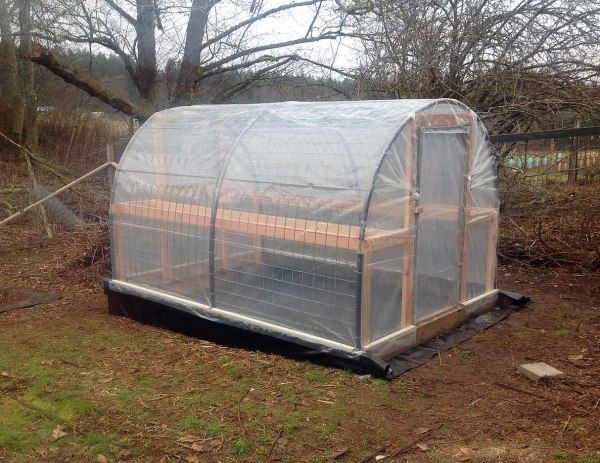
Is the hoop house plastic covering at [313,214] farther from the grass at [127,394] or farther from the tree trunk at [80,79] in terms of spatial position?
the tree trunk at [80,79]

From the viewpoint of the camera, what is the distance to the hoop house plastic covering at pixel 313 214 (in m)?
4.99

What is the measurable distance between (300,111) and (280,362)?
230 centimetres

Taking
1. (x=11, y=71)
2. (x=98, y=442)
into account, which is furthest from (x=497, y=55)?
(x=11, y=71)

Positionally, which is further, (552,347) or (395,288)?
(552,347)

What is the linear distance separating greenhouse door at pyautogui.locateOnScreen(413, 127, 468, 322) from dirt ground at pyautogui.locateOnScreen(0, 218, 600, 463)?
0.54 m

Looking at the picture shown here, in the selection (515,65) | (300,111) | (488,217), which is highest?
(515,65)

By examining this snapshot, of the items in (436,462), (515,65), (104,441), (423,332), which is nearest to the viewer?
(436,462)

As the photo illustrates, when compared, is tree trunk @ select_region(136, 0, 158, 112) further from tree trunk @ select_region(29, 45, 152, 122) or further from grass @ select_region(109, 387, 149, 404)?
grass @ select_region(109, 387, 149, 404)

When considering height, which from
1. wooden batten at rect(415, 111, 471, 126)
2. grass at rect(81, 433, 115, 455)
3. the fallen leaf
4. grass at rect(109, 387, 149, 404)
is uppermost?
wooden batten at rect(415, 111, 471, 126)

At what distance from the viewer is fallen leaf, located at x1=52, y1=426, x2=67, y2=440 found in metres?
4.02

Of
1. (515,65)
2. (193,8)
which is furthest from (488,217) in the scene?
(193,8)

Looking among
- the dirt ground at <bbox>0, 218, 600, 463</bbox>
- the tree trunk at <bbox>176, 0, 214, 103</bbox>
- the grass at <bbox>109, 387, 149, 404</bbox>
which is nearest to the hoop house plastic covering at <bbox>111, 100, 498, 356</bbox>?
the dirt ground at <bbox>0, 218, 600, 463</bbox>

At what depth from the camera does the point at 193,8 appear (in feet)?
40.9

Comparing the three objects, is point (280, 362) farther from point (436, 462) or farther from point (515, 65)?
point (515, 65)
